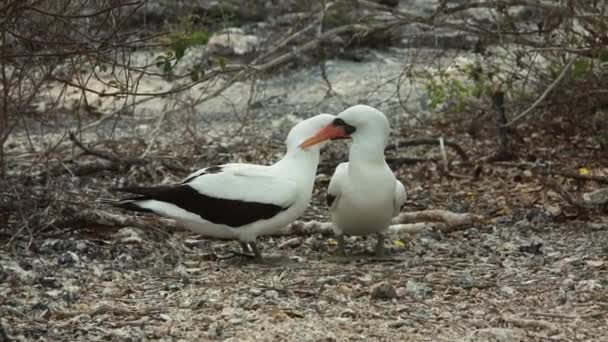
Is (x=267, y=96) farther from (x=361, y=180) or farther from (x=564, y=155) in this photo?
(x=361, y=180)

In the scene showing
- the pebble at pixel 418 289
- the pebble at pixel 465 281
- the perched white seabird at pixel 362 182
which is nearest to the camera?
the pebble at pixel 418 289

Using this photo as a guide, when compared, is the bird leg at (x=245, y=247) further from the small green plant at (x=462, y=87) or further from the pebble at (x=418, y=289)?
the small green plant at (x=462, y=87)

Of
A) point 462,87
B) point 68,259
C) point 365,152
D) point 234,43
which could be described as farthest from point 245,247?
point 234,43

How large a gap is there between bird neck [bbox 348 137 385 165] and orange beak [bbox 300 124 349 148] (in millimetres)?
124

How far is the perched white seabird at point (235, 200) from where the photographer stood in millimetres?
6426

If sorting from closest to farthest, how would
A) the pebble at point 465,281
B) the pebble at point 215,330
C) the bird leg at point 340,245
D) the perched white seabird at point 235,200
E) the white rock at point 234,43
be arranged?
1. the pebble at point 215,330
2. the pebble at point 465,281
3. the perched white seabird at point 235,200
4. the bird leg at point 340,245
5. the white rock at point 234,43

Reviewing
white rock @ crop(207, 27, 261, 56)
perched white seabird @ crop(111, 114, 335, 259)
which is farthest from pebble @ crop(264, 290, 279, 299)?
white rock @ crop(207, 27, 261, 56)

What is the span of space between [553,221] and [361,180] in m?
1.54

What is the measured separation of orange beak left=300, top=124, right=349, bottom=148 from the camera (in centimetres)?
666

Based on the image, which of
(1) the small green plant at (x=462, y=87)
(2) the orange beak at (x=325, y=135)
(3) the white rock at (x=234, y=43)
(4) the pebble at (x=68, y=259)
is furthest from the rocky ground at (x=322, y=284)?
(3) the white rock at (x=234, y=43)

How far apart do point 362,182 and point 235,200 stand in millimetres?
724

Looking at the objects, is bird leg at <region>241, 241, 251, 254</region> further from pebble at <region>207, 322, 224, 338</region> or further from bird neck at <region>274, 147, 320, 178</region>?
pebble at <region>207, 322, 224, 338</region>

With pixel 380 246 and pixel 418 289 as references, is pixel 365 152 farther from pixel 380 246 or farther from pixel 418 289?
pixel 418 289

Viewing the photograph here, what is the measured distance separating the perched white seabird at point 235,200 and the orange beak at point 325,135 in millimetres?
154
